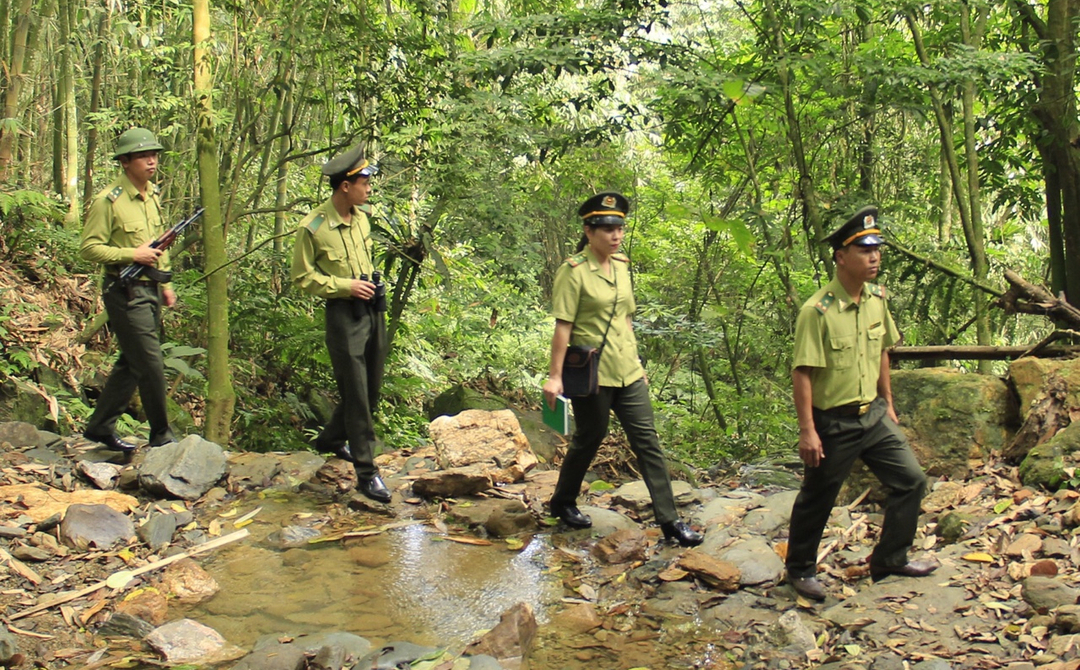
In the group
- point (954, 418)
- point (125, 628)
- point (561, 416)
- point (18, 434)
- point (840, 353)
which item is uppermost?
point (840, 353)

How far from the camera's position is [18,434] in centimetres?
646

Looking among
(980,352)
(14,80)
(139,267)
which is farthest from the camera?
(14,80)

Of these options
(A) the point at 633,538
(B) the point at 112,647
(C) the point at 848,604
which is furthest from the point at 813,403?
(B) the point at 112,647

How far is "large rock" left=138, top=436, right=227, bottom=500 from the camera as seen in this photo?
18.6 ft

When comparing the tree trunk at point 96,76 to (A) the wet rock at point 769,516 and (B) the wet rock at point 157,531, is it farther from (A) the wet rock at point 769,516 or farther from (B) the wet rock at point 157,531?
(A) the wet rock at point 769,516

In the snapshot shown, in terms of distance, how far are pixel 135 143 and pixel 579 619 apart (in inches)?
166

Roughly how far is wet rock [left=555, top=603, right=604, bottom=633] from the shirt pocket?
1.76 meters

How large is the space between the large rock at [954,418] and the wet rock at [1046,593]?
215 cm

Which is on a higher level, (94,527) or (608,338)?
(608,338)

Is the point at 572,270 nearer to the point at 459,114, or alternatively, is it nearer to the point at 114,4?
the point at 459,114

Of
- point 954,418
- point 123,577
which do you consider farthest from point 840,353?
point 123,577

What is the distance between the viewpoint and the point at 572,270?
16.3ft

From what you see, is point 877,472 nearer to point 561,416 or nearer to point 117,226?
point 561,416

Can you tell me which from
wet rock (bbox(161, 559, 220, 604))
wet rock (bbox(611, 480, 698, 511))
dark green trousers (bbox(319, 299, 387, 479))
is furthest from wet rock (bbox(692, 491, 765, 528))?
wet rock (bbox(161, 559, 220, 604))
